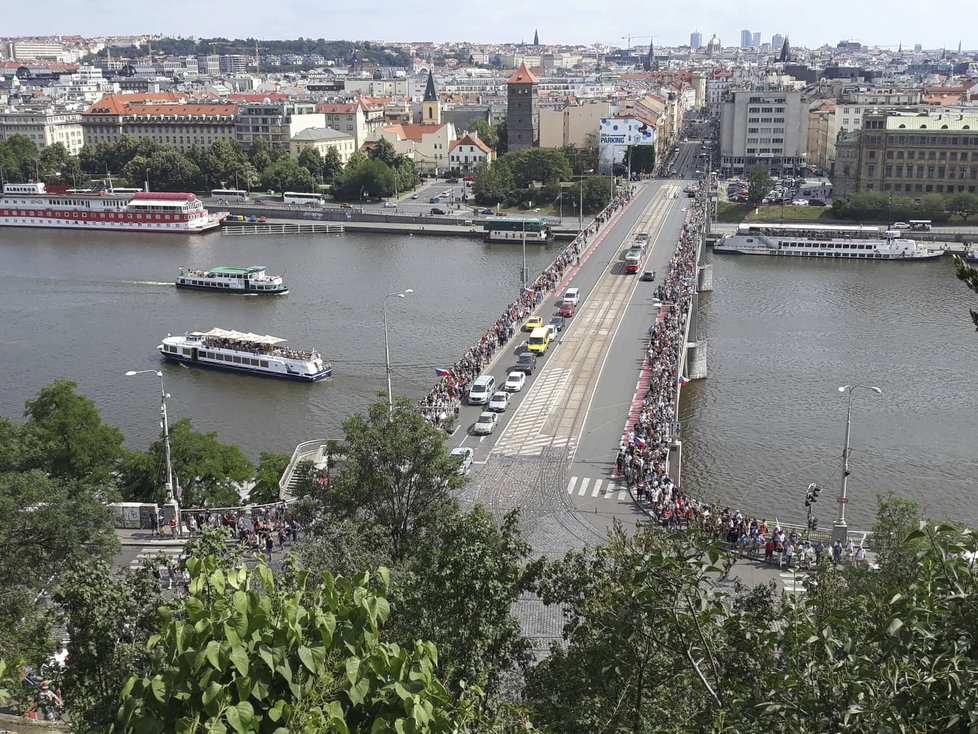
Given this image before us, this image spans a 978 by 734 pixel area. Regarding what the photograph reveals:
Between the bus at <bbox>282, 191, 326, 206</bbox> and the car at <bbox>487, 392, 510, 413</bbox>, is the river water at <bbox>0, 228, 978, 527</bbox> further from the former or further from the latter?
the bus at <bbox>282, 191, 326, 206</bbox>

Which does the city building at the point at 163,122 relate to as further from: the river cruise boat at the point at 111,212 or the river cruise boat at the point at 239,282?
the river cruise boat at the point at 239,282

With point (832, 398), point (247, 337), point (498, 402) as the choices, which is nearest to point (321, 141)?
point (247, 337)

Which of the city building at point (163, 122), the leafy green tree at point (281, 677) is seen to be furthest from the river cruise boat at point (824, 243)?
the leafy green tree at point (281, 677)

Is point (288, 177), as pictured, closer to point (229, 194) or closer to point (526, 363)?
point (229, 194)

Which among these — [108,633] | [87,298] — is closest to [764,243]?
[87,298]

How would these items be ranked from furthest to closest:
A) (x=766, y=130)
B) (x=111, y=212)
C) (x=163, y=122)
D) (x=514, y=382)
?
(x=163, y=122)
(x=766, y=130)
(x=111, y=212)
(x=514, y=382)

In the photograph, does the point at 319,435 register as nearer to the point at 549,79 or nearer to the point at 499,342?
the point at 499,342
